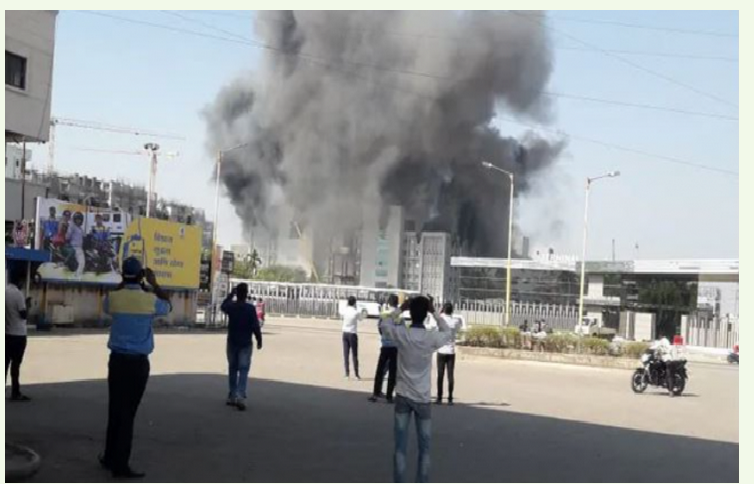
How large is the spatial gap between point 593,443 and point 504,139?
8083 centimetres

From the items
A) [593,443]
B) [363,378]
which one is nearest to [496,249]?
[363,378]

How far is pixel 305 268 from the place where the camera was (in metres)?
99.4

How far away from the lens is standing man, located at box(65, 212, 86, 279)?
27.3m

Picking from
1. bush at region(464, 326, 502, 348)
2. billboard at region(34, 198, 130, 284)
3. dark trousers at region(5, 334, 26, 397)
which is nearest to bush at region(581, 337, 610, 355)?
bush at region(464, 326, 502, 348)

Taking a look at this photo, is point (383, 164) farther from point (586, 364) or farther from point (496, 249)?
point (586, 364)

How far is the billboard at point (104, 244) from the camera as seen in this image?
26688 mm

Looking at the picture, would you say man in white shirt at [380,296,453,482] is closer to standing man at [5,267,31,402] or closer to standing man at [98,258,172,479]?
standing man at [98,258,172,479]

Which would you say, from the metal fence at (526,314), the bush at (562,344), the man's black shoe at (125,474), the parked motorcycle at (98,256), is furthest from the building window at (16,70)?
the metal fence at (526,314)

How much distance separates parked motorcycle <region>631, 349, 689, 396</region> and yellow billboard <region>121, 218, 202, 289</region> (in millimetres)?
18217

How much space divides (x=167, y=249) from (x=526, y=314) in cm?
3031

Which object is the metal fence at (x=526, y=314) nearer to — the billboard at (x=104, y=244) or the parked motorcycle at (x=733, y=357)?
the parked motorcycle at (x=733, y=357)

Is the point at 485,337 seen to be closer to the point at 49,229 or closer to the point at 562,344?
the point at 562,344

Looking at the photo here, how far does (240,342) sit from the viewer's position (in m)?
9.91

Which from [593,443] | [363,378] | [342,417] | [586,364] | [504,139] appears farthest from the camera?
[504,139]
